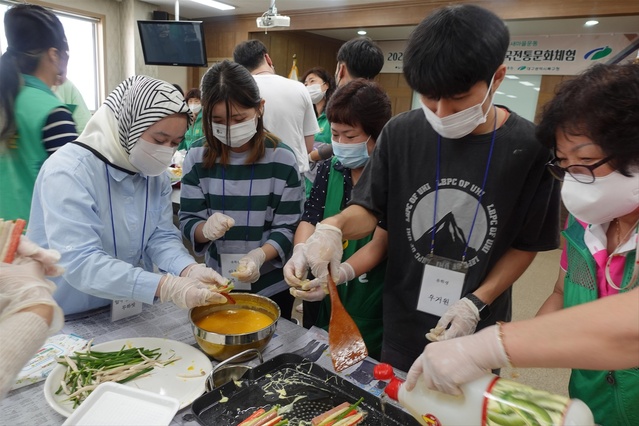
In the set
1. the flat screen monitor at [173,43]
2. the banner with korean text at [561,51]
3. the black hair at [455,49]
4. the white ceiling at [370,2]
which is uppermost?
the white ceiling at [370,2]

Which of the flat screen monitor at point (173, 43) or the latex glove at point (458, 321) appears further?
the flat screen monitor at point (173, 43)

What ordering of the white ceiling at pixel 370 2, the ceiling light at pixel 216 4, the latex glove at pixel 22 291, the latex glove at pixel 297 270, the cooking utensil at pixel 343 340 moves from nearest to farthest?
the latex glove at pixel 22 291
the cooking utensil at pixel 343 340
the latex glove at pixel 297 270
the white ceiling at pixel 370 2
the ceiling light at pixel 216 4

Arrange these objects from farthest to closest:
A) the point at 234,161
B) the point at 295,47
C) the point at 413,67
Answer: the point at 295,47
the point at 234,161
the point at 413,67

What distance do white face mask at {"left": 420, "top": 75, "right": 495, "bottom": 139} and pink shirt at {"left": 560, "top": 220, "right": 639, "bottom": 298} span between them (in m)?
0.41

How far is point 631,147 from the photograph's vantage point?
3.02 ft

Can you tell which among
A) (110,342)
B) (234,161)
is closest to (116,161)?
(234,161)

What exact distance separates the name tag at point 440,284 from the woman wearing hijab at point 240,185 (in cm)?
66

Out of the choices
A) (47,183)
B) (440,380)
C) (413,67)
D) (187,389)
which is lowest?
(187,389)

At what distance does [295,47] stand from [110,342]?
7855mm

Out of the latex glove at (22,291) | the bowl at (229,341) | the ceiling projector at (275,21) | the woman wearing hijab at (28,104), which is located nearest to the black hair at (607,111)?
the bowl at (229,341)

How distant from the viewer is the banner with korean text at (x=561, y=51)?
666cm

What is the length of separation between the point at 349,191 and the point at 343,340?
2.25ft

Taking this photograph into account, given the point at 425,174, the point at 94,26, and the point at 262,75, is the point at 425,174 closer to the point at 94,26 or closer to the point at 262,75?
the point at 262,75

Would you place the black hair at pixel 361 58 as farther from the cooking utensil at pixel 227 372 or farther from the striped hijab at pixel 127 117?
the cooking utensil at pixel 227 372
